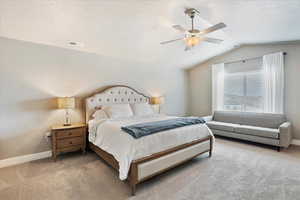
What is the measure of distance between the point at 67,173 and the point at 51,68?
2228 mm

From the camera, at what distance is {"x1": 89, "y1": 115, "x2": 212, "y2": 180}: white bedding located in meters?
2.12

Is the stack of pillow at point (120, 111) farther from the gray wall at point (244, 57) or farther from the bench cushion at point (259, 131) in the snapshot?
the gray wall at point (244, 57)

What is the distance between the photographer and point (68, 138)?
3.32 meters

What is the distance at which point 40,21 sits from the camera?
2.61m

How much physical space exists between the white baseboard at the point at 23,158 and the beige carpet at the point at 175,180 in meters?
0.18

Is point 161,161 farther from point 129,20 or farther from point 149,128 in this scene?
point 129,20

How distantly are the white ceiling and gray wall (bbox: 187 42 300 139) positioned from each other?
1.54 ft

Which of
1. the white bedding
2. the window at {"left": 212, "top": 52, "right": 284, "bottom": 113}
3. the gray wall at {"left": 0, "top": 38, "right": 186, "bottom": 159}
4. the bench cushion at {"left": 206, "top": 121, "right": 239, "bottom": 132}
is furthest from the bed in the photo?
the window at {"left": 212, "top": 52, "right": 284, "bottom": 113}

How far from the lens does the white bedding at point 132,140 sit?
6.95 feet

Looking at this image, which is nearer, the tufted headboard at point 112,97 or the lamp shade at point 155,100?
the tufted headboard at point 112,97

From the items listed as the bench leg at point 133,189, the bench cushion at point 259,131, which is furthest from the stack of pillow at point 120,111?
the bench cushion at point 259,131

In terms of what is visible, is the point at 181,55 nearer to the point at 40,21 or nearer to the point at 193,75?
the point at 193,75

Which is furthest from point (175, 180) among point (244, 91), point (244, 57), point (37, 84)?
point (244, 57)

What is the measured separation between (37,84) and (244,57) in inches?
222
